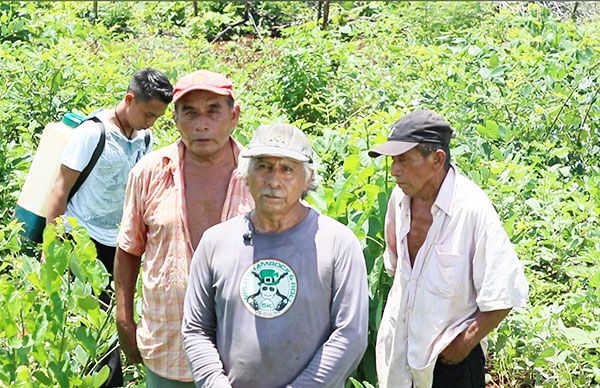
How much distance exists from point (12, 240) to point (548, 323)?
6.97 feet

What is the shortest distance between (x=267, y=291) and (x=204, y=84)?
72cm

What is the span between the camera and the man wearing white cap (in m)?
2.57

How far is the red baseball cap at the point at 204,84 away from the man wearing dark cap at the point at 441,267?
536mm

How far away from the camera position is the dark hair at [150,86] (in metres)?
4.00

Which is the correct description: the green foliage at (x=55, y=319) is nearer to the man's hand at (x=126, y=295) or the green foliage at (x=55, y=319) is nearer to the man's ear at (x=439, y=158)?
the man's hand at (x=126, y=295)

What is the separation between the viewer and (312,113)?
292 inches

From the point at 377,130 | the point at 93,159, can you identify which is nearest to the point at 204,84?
the point at 93,159

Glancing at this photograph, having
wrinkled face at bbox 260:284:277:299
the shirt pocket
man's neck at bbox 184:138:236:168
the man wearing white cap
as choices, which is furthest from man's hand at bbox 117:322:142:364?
the shirt pocket

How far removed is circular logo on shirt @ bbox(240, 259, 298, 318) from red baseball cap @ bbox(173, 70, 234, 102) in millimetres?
630

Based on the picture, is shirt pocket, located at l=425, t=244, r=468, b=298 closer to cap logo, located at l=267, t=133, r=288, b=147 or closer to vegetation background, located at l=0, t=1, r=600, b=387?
vegetation background, located at l=0, t=1, r=600, b=387

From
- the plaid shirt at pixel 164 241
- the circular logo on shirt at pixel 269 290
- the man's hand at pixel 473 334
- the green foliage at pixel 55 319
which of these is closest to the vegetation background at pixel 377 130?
the green foliage at pixel 55 319

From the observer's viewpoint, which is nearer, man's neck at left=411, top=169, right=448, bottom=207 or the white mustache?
the white mustache

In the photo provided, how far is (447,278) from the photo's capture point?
9.98 feet

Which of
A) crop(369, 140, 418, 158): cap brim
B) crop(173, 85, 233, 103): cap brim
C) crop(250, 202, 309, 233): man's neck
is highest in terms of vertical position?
crop(173, 85, 233, 103): cap brim
